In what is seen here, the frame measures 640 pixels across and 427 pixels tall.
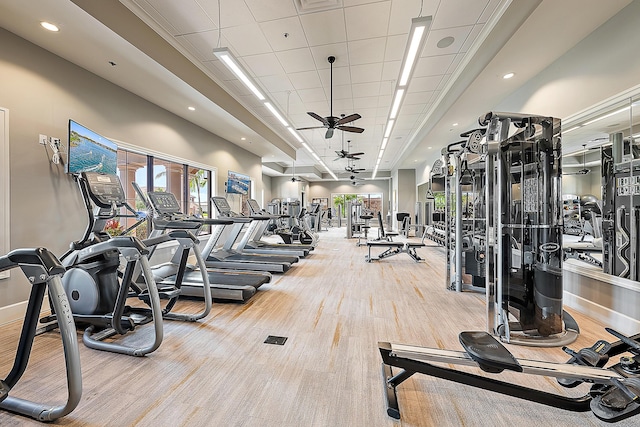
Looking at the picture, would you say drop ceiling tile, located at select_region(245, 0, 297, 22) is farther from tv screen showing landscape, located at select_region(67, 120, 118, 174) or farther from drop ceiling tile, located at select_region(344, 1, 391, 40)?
tv screen showing landscape, located at select_region(67, 120, 118, 174)

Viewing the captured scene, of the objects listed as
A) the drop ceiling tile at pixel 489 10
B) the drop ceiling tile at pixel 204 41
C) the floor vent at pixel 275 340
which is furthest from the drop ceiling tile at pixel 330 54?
the floor vent at pixel 275 340

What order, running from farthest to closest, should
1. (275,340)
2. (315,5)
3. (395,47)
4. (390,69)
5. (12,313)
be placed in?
(390,69) → (395,47) → (315,5) → (12,313) → (275,340)

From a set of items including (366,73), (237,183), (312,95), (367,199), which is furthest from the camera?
(367,199)

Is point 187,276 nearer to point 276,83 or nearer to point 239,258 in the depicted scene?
point 239,258

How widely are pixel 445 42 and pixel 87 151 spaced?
4932mm

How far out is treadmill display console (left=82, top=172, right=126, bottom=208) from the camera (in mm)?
2754

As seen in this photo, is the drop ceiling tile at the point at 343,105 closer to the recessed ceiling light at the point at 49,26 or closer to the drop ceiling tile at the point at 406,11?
the drop ceiling tile at the point at 406,11

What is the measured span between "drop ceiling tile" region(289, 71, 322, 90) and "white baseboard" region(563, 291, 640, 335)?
4819mm

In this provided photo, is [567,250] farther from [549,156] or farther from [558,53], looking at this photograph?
[558,53]

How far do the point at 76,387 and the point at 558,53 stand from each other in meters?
5.48

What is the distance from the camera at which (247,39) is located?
3.87 m

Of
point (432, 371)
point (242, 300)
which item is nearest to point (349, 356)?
point (432, 371)

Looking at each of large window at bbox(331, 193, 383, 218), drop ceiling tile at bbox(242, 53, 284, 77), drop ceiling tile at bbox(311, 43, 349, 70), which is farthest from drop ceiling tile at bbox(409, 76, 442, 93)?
large window at bbox(331, 193, 383, 218)

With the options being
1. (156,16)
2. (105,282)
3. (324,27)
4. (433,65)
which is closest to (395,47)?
(433,65)
